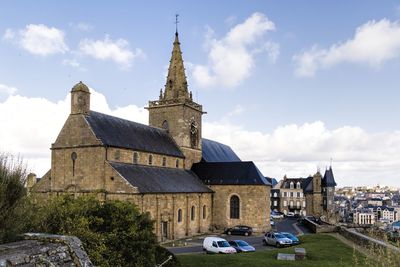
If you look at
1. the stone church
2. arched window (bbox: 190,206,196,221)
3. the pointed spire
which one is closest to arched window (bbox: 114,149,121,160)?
the stone church

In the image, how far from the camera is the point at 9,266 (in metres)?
5.79

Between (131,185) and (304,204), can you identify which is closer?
(131,185)

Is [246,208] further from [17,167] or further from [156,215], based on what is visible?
[17,167]

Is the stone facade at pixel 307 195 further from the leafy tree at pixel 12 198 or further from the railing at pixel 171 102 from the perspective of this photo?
the leafy tree at pixel 12 198

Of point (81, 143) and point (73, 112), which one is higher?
point (73, 112)

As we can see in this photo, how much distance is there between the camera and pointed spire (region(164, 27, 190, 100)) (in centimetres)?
5019

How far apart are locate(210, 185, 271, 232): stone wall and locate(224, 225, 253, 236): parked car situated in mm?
1862

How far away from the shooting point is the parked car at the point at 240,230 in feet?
141

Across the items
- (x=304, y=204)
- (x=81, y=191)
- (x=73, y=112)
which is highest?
(x=73, y=112)

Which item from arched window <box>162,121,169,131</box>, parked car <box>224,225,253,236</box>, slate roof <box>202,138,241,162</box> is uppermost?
arched window <box>162,121,169,131</box>

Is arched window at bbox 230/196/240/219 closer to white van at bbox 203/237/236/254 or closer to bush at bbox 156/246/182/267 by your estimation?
white van at bbox 203/237/236/254

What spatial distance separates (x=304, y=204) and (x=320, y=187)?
10.6 m

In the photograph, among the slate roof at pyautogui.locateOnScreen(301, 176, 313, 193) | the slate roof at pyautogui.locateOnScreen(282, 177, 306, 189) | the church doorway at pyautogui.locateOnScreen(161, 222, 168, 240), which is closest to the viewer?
the church doorway at pyautogui.locateOnScreen(161, 222, 168, 240)

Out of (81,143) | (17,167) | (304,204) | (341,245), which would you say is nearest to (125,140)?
(81,143)
